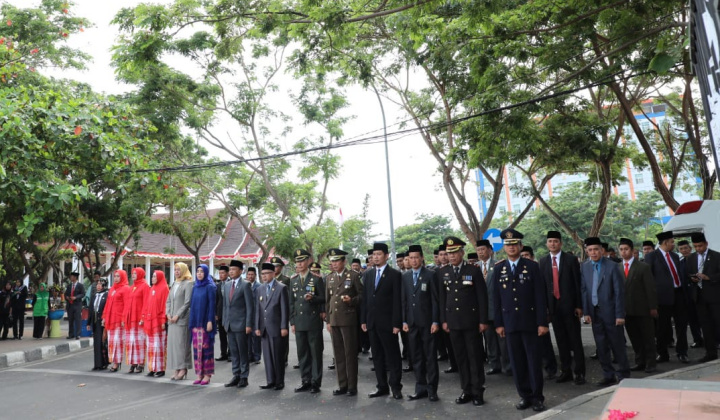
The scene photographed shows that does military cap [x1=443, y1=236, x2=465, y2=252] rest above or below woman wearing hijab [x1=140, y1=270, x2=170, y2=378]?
above

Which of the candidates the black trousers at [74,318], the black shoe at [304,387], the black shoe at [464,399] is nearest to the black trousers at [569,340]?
the black shoe at [464,399]

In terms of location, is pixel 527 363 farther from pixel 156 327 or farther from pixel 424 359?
pixel 156 327

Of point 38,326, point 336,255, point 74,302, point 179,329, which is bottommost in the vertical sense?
point 38,326

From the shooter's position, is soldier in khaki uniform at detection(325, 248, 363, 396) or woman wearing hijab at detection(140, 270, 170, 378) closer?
soldier in khaki uniform at detection(325, 248, 363, 396)

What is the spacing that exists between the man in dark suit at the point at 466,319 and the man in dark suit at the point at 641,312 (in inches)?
97.1

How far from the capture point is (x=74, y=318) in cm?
1464

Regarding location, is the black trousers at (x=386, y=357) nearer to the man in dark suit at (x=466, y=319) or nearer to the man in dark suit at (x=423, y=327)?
the man in dark suit at (x=423, y=327)

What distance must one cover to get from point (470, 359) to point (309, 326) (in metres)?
2.31

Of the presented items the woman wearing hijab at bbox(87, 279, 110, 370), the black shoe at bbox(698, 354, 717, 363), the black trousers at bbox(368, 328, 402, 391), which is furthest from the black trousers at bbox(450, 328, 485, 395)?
the woman wearing hijab at bbox(87, 279, 110, 370)

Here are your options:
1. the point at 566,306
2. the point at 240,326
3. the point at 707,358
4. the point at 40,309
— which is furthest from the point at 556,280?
the point at 40,309

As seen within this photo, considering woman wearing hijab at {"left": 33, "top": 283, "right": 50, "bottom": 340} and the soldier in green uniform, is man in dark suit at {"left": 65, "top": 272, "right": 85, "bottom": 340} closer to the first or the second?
woman wearing hijab at {"left": 33, "top": 283, "right": 50, "bottom": 340}

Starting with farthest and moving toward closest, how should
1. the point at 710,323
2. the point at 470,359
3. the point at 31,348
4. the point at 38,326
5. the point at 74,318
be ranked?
the point at 38,326, the point at 74,318, the point at 31,348, the point at 710,323, the point at 470,359

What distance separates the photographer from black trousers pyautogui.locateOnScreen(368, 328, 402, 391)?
6.38 meters

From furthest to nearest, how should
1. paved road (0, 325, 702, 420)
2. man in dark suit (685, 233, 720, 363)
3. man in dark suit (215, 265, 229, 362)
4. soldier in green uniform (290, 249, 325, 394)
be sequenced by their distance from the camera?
1. man in dark suit (215, 265, 229, 362)
2. man in dark suit (685, 233, 720, 363)
3. soldier in green uniform (290, 249, 325, 394)
4. paved road (0, 325, 702, 420)
